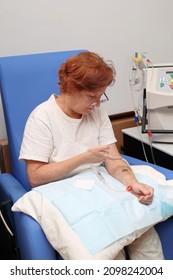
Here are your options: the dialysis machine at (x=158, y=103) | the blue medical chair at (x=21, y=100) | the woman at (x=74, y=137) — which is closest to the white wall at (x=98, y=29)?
the blue medical chair at (x=21, y=100)

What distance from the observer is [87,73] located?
1255 millimetres

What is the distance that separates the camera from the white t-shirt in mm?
1323

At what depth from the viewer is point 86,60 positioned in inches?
50.5

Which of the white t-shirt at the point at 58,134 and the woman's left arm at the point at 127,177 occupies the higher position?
the white t-shirt at the point at 58,134

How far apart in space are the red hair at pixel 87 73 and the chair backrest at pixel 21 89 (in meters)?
0.36

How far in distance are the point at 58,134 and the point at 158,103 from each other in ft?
1.89

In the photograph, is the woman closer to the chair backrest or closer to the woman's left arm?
the woman's left arm

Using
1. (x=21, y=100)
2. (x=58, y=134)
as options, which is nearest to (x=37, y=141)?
(x=58, y=134)

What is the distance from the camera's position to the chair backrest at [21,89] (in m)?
1.57

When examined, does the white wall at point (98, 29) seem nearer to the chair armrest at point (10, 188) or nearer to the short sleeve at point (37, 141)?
the chair armrest at point (10, 188)

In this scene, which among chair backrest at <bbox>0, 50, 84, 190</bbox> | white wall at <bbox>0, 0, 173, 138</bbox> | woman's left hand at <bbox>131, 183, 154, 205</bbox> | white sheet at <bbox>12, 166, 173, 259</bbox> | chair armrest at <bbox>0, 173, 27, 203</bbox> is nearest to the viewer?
white sheet at <bbox>12, 166, 173, 259</bbox>

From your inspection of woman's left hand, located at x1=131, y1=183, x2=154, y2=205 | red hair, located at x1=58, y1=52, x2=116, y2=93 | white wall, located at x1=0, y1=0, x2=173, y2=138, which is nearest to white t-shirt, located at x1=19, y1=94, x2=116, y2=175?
red hair, located at x1=58, y1=52, x2=116, y2=93

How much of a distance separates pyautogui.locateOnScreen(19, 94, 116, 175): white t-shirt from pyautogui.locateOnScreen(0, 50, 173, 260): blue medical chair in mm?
208

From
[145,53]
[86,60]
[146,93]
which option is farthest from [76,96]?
[145,53]
